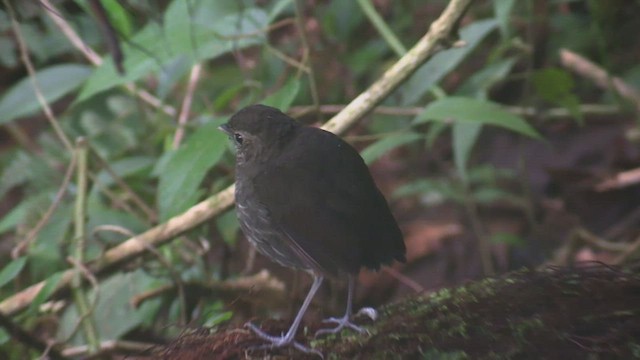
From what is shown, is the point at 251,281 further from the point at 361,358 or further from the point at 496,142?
the point at 496,142

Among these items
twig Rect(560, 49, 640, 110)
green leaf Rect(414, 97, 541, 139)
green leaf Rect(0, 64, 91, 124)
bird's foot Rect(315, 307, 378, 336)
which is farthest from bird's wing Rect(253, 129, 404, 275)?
twig Rect(560, 49, 640, 110)

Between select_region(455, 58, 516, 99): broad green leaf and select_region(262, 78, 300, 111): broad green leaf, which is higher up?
select_region(262, 78, 300, 111): broad green leaf

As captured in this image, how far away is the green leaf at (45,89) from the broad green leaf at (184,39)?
1.76 ft

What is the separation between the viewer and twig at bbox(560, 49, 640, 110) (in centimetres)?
359

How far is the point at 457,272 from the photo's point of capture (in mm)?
3877

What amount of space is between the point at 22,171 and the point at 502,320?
2.62 metres

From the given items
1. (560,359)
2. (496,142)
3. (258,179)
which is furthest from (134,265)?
(496,142)

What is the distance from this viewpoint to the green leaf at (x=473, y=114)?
95.0 inches

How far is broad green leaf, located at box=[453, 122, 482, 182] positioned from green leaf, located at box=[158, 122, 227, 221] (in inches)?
35.0

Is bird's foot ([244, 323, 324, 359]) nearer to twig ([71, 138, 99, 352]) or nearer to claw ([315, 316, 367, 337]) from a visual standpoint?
claw ([315, 316, 367, 337])

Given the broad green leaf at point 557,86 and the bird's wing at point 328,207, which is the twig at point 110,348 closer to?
the bird's wing at point 328,207

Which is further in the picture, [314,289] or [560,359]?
[314,289]

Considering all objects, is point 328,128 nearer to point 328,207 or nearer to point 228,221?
point 228,221

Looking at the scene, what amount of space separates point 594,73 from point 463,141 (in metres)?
1.27
